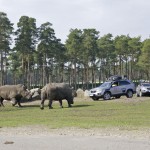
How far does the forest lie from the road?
61.9 metres

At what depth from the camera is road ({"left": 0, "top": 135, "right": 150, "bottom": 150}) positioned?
11375mm

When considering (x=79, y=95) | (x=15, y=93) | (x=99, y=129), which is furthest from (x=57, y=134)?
(x=79, y=95)

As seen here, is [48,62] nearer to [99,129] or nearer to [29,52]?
[29,52]

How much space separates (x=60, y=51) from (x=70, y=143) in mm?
75927

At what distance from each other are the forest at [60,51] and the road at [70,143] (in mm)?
61871

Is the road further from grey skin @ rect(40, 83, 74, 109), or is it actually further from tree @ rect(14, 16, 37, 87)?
tree @ rect(14, 16, 37, 87)

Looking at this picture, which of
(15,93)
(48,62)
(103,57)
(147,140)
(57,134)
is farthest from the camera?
(103,57)

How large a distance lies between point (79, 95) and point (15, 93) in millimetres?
14236

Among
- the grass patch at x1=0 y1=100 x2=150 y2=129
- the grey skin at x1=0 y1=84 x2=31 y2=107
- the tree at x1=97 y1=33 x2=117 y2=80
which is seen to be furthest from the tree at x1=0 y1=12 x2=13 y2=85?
the grass patch at x1=0 y1=100 x2=150 y2=129

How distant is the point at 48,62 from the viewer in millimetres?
92375

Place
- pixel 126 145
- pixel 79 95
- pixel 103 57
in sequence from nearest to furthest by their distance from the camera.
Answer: pixel 126 145, pixel 79 95, pixel 103 57

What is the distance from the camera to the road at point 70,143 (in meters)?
11.4

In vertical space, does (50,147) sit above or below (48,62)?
below

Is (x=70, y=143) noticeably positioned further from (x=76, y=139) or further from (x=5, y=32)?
(x=5, y=32)
